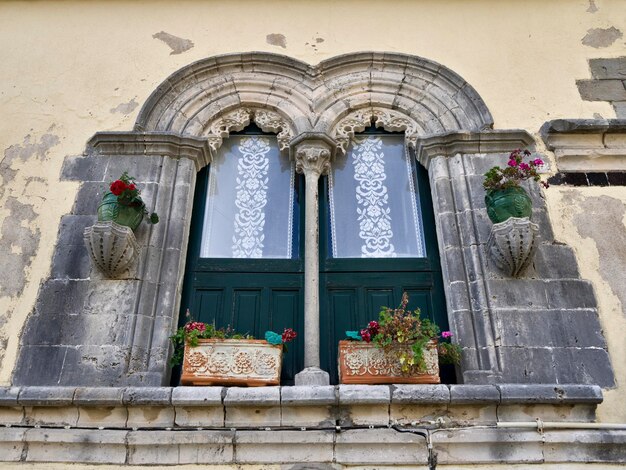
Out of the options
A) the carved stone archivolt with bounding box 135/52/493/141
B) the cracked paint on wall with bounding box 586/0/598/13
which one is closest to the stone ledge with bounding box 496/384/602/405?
the carved stone archivolt with bounding box 135/52/493/141

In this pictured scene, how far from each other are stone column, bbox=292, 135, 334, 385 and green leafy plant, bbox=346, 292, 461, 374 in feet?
1.05

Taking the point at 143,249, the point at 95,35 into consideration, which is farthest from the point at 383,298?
the point at 95,35

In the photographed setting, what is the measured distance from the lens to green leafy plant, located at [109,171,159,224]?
16.3 ft

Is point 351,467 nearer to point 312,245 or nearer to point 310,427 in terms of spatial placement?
point 310,427

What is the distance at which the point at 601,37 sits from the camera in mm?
6602

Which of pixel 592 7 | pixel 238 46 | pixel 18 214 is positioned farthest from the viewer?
pixel 592 7

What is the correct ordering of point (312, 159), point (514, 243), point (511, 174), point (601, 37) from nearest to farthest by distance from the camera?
point (514, 243) < point (511, 174) < point (312, 159) < point (601, 37)

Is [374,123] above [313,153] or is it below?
above

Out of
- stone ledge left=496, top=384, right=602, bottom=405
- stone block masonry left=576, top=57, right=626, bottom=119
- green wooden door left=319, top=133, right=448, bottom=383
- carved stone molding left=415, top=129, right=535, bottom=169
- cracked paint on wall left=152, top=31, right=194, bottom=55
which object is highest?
cracked paint on wall left=152, top=31, right=194, bottom=55

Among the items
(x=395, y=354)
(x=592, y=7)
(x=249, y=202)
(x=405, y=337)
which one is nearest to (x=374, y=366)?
(x=395, y=354)

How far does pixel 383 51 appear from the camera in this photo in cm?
634

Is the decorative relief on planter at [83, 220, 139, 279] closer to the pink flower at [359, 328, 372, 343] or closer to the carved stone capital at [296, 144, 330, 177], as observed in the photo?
Answer: the carved stone capital at [296, 144, 330, 177]

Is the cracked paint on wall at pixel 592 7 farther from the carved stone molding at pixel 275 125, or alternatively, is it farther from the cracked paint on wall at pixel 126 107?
the cracked paint on wall at pixel 126 107

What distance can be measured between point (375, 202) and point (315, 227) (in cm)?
72
